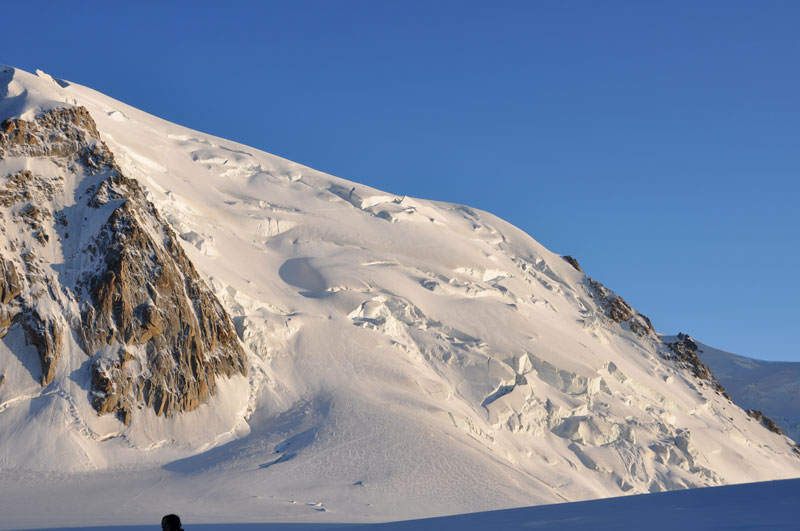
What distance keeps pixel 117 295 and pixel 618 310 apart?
6498 centimetres

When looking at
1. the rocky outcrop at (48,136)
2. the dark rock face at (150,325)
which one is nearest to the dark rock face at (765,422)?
the dark rock face at (150,325)

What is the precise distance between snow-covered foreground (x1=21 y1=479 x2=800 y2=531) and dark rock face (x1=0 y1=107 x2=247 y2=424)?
42.9 meters

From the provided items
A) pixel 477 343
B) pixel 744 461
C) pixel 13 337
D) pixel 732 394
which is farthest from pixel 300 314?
pixel 732 394

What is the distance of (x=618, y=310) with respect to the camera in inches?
4082

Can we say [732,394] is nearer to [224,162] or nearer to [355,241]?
[355,241]

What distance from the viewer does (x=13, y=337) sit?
5775 cm

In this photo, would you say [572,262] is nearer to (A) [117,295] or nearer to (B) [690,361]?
(B) [690,361]

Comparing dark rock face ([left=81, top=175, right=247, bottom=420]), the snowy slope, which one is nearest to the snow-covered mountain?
dark rock face ([left=81, top=175, right=247, bottom=420])

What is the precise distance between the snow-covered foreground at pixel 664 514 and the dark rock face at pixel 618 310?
273 ft

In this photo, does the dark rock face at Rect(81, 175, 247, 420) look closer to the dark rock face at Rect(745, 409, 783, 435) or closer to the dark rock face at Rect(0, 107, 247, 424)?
the dark rock face at Rect(0, 107, 247, 424)

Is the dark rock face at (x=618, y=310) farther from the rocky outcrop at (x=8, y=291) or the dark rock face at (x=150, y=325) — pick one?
the rocky outcrop at (x=8, y=291)

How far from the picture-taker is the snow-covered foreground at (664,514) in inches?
584

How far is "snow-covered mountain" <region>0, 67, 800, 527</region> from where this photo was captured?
52.9 meters

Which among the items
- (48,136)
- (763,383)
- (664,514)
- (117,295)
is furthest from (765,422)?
(664,514)
